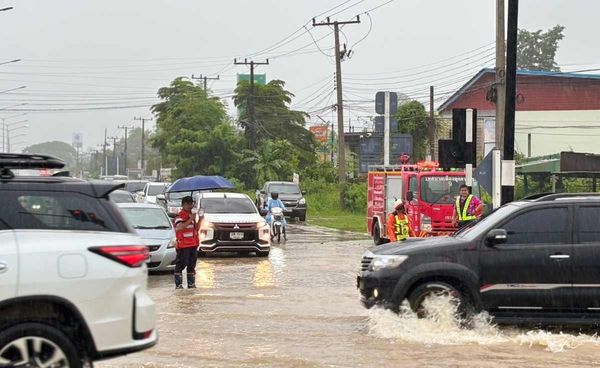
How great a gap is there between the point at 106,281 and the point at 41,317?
20.3 inches

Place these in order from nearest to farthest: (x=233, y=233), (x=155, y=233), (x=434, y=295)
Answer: (x=434, y=295) < (x=155, y=233) < (x=233, y=233)

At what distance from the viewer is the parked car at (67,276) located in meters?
6.13

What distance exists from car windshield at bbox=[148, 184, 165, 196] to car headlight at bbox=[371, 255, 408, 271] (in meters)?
26.7

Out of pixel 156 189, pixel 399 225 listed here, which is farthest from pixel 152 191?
pixel 399 225

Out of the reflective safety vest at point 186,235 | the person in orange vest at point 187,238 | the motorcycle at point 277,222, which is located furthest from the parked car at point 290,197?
the reflective safety vest at point 186,235

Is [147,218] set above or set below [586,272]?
above

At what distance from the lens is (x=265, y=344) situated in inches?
382

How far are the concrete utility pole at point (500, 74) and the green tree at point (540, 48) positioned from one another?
80.5 metres

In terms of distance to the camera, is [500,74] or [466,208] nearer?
[466,208]

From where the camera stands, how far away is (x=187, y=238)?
14.5 meters

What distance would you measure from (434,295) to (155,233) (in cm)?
894

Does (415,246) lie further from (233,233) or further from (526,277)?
(233,233)

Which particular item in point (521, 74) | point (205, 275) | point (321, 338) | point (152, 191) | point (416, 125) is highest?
point (521, 74)

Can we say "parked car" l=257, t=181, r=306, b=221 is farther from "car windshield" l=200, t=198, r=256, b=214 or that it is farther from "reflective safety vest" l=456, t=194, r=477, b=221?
"reflective safety vest" l=456, t=194, r=477, b=221
